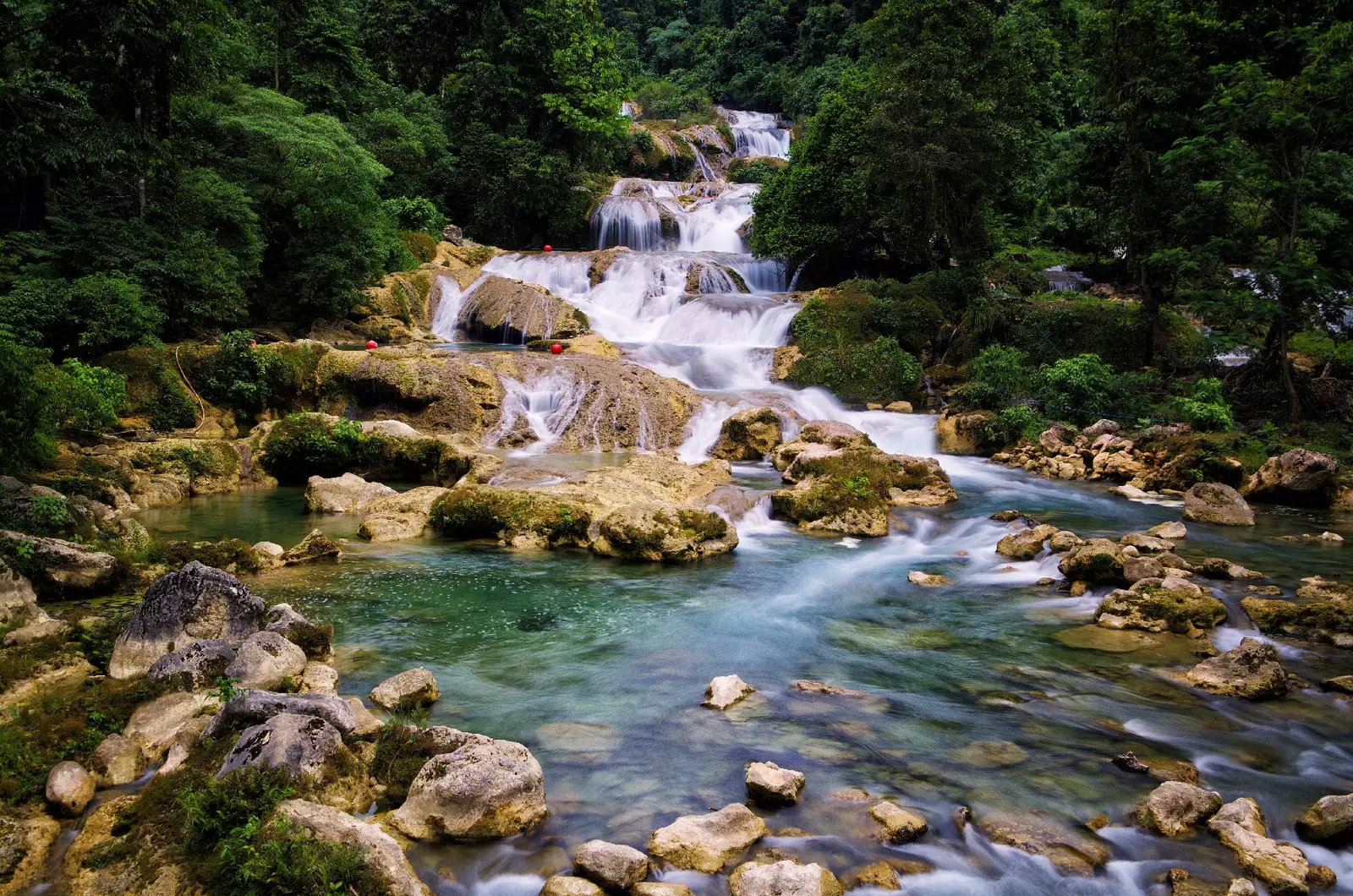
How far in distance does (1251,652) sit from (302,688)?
7596 mm

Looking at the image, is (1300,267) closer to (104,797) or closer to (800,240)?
(800,240)

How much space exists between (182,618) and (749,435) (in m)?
11.8

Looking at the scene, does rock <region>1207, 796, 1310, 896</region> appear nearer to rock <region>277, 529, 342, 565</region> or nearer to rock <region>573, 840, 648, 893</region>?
rock <region>573, 840, 648, 893</region>

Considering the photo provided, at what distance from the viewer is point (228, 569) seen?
8.70 meters

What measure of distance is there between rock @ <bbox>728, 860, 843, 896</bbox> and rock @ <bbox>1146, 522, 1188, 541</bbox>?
892cm

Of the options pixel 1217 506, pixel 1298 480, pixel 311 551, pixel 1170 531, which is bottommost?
pixel 311 551

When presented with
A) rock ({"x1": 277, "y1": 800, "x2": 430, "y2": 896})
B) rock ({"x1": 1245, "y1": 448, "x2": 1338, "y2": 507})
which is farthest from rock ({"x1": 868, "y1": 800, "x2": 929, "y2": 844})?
rock ({"x1": 1245, "y1": 448, "x2": 1338, "y2": 507})

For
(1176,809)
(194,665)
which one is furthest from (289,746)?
(1176,809)

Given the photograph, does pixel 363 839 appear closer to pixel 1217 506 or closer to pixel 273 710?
pixel 273 710

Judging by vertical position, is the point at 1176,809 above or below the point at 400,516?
above

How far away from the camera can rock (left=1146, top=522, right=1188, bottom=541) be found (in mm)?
10953

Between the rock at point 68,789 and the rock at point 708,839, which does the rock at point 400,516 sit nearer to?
the rock at point 68,789

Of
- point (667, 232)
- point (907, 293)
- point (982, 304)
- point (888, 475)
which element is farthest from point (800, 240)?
point (888, 475)

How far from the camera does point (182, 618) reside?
239 inches
